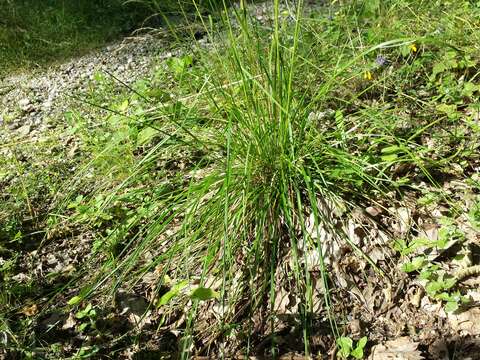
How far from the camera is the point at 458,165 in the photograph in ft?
7.20

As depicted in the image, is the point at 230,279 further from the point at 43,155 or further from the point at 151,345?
the point at 43,155

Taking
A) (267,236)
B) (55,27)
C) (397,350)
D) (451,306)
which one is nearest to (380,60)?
(267,236)

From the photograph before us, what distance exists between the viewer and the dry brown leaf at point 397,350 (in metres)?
1.63

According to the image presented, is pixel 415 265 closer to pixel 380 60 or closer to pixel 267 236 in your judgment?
pixel 267 236

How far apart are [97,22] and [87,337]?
3649 millimetres

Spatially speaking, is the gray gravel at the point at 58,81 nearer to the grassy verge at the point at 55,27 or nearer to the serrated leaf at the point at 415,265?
the grassy verge at the point at 55,27

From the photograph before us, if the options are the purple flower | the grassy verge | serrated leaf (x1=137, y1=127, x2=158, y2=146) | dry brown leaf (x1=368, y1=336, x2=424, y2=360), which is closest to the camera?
dry brown leaf (x1=368, y1=336, x2=424, y2=360)

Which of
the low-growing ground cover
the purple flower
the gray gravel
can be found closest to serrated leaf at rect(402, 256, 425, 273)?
the low-growing ground cover

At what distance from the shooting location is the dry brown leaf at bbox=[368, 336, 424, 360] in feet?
5.36

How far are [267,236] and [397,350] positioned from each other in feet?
2.03

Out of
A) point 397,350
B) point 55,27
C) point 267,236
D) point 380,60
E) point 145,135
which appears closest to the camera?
point 397,350

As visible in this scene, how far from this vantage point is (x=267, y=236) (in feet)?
6.47

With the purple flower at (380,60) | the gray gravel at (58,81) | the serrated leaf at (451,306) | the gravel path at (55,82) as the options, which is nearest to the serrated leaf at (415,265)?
the serrated leaf at (451,306)

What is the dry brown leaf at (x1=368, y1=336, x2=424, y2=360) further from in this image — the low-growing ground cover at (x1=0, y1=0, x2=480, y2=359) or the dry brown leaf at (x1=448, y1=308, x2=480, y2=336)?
the dry brown leaf at (x1=448, y1=308, x2=480, y2=336)
